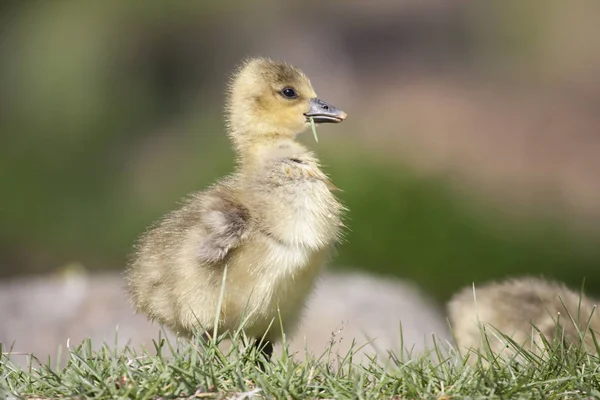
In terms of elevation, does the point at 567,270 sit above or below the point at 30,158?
below

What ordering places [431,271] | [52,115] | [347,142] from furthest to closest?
[52,115]
[347,142]
[431,271]

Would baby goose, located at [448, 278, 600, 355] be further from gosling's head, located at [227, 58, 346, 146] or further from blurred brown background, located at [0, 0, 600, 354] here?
blurred brown background, located at [0, 0, 600, 354]

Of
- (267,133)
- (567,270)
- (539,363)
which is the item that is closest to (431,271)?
(567,270)

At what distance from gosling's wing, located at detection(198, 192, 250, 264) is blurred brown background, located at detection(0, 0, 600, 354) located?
347 cm

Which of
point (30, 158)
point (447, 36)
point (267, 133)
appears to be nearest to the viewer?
point (267, 133)

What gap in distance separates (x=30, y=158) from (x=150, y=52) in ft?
5.39

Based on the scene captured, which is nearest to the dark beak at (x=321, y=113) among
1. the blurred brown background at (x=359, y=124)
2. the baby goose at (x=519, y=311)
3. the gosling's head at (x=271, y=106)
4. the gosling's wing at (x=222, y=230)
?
the gosling's head at (x=271, y=106)

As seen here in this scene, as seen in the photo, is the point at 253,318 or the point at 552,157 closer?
the point at 253,318

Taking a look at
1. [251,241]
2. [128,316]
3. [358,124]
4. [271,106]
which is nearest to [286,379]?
[251,241]

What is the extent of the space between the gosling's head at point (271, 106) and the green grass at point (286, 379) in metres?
0.82

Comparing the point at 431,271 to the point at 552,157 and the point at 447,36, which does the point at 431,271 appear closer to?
the point at 552,157

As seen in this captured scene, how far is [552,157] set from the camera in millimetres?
8219

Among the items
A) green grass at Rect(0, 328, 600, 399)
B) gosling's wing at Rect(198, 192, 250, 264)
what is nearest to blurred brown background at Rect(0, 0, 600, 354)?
gosling's wing at Rect(198, 192, 250, 264)

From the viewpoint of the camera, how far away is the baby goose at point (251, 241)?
2984mm
